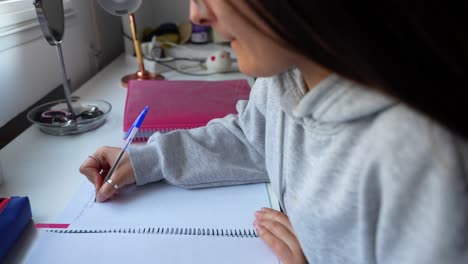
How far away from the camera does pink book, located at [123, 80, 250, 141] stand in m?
0.70

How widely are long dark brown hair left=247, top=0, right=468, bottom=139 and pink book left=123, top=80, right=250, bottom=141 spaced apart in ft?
1.44

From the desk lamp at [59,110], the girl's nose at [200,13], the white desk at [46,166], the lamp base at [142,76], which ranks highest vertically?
the girl's nose at [200,13]

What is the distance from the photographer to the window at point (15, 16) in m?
0.75

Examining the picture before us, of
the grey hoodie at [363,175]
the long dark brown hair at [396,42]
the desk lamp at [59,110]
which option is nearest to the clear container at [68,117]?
the desk lamp at [59,110]

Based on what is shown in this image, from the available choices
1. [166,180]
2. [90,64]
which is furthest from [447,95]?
[90,64]

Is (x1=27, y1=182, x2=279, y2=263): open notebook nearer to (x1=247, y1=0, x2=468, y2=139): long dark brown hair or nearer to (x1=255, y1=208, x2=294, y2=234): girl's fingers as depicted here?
(x1=255, y1=208, x2=294, y2=234): girl's fingers

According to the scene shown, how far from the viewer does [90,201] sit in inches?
20.8

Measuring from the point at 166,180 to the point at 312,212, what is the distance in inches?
9.9

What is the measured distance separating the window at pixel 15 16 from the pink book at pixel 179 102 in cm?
25

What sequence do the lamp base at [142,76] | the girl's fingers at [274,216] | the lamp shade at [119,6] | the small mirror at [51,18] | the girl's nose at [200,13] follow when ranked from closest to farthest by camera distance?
the girl's nose at [200,13]
the girl's fingers at [274,216]
the small mirror at [51,18]
the lamp shade at [119,6]
the lamp base at [142,76]

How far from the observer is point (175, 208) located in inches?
20.3

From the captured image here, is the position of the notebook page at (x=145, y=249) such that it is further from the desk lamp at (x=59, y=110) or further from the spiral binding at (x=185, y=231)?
the desk lamp at (x=59, y=110)

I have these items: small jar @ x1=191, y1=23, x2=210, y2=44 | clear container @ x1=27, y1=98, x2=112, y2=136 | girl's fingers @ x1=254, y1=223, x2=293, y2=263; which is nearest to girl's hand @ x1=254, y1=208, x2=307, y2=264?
girl's fingers @ x1=254, y1=223, x2=293, y2=263

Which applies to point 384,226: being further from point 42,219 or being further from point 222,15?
point 42,219
